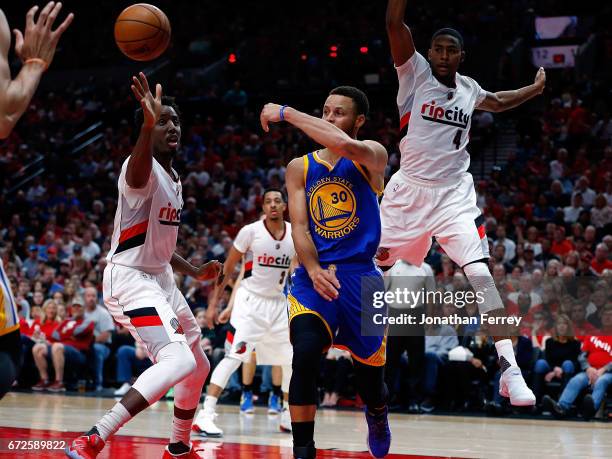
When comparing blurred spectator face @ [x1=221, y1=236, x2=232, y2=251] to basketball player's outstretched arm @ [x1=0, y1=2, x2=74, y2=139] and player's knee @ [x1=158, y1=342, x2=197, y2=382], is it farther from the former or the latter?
basketball player's outstretched arm @ [x1=0, y1=2, x2=74, y2=139]

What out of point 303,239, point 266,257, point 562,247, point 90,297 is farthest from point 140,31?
point 562,247

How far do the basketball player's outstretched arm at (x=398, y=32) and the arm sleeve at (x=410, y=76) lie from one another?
46 millimetres

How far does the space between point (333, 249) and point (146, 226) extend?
1262 millimetres

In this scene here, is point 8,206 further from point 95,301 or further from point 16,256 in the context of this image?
point 95,301

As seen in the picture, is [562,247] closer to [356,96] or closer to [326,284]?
[356,96]

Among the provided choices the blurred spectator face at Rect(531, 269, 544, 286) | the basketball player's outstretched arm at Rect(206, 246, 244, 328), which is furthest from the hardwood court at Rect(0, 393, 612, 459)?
the blurred spectator face at Rect(531, 269, 544, 286)

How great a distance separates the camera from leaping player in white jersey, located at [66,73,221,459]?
5.32 meters

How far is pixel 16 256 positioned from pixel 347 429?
942 centimetres

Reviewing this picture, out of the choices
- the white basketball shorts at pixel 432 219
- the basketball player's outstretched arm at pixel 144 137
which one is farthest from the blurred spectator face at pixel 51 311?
the basketball player's outstretched arm at pixel 144 137

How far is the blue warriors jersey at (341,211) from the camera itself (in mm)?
5453

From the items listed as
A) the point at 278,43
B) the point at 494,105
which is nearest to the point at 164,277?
the point at 494,105

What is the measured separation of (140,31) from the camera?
6.60 m

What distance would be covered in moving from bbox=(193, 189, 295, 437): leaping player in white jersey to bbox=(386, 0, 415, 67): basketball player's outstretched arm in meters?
3.48

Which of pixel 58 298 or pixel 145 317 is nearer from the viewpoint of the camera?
pixel 145 317
